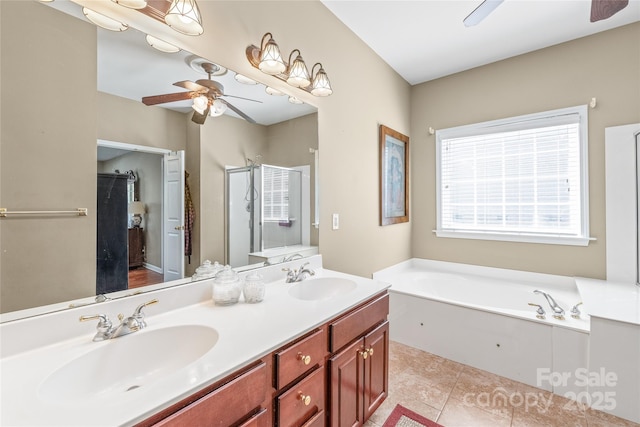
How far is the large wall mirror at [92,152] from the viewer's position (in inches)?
35.1

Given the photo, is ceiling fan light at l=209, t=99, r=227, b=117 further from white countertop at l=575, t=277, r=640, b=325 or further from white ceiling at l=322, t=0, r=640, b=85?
white countertop at l=575, t=277, r=640, b=325

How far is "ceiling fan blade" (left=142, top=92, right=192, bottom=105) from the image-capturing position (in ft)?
4.01

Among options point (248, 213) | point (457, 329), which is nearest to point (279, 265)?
point (248, 213)

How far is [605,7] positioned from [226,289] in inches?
88.1

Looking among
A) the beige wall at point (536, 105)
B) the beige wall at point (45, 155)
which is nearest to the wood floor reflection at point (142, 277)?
the beige wall at point (45, 155)

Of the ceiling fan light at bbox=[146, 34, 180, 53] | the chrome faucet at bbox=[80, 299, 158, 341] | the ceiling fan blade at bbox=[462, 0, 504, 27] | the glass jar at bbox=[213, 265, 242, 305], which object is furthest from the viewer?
the ceiling fan blade at bbox=[462, 0, 504, 27]

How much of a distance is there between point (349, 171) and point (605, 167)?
85.1 inches

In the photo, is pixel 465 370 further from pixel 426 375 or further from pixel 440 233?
pixel 440 233

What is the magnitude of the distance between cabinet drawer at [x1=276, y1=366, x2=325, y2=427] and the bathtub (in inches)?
59.6

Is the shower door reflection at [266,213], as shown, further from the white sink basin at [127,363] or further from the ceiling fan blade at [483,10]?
the ceiling fan blade at [483,10]

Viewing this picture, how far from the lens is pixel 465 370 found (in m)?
2.14

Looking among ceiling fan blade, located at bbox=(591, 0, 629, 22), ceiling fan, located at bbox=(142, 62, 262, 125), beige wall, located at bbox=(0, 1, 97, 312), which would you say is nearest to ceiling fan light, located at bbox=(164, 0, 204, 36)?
ceiling fan, located at bbox=(142, 62, 262, 125)

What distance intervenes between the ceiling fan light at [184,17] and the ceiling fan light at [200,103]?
0.28 metres

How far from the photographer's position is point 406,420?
1.65m
